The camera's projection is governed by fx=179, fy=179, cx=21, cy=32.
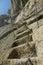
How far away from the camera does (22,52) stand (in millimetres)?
5172

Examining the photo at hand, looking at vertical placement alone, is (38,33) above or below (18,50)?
above

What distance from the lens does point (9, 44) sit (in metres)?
6.12

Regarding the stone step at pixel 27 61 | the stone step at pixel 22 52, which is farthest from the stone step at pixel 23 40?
the stone step at pixel 27 61

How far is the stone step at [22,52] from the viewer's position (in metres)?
4.97

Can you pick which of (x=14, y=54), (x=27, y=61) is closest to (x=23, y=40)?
(x=14, y=54)

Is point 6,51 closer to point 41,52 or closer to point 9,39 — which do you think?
point 9,39

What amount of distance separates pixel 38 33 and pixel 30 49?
2.37 feet

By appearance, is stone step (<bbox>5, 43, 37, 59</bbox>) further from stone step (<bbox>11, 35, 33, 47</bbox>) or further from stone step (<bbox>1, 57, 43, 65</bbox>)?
stone step (<bbox>11, 35, 33, 47</bbox>)

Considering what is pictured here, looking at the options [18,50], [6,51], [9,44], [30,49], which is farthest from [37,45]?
[9,44]

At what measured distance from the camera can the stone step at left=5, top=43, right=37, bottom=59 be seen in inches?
196

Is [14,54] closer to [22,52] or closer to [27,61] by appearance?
[22,52]

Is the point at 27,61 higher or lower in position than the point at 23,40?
lower

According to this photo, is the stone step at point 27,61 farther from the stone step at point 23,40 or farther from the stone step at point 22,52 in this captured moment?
the stone step at point 23,40

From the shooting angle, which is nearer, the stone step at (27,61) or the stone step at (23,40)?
the stone step at (27,61)
